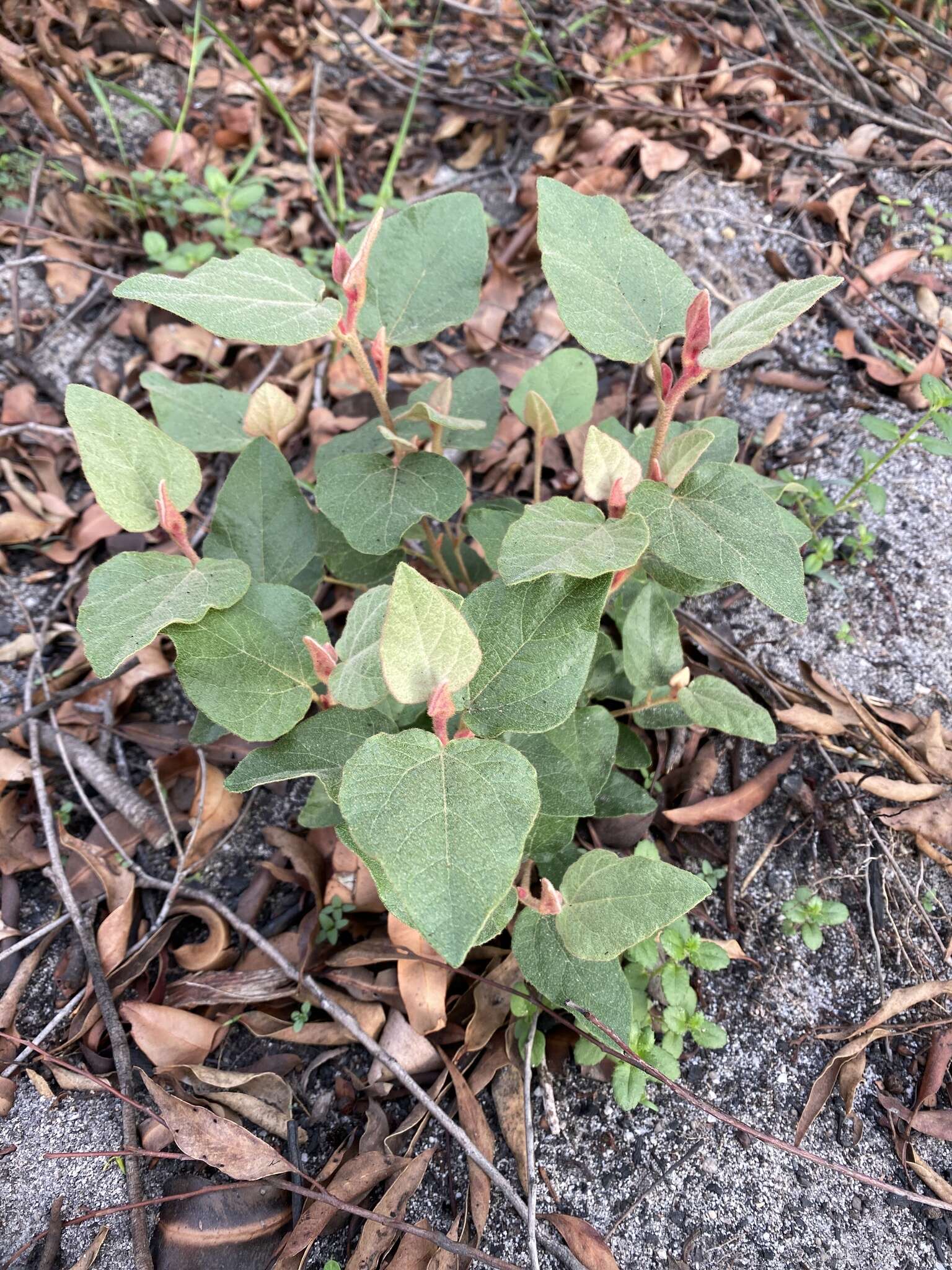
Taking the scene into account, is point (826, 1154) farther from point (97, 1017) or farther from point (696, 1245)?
point (97, 1017)

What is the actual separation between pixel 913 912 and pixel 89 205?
9.39 ft

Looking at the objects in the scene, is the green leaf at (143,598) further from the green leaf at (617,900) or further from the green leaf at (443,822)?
the green leaf at (617,900)

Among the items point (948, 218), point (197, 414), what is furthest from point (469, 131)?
point (197, 414)

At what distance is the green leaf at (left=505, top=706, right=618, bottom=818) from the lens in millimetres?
1199

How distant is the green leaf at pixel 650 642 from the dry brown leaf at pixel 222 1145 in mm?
959

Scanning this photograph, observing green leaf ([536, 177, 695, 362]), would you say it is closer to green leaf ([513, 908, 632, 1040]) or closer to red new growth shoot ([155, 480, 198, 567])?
red new growth shoot ([155, 480, 198, 567])

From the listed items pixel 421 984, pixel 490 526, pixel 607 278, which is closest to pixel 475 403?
pixel 490 526

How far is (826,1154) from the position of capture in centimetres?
126

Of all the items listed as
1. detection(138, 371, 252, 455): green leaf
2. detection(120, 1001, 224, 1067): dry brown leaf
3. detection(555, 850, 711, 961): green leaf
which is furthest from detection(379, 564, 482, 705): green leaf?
detection(120, 1001, 224, 1067): dry brown leaf

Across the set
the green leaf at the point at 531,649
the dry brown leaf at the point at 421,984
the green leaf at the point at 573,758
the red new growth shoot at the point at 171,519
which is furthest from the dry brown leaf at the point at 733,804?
the red new growth shoot at the point at 171,519

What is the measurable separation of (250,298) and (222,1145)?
1.25m

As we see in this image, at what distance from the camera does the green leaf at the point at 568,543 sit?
0.90m

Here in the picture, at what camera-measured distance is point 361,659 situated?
1.00m

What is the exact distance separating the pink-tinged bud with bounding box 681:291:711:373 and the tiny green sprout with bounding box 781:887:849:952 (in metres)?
0.98
